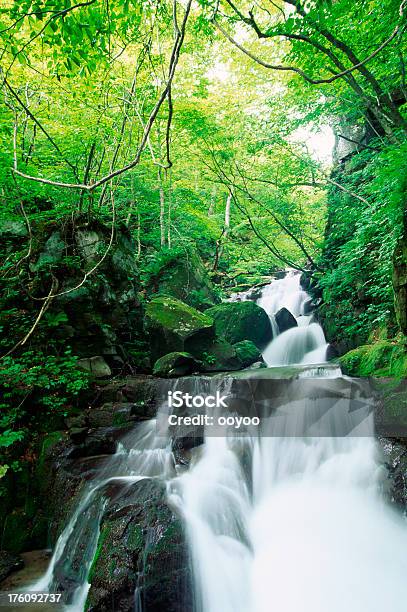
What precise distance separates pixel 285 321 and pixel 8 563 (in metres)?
9.43

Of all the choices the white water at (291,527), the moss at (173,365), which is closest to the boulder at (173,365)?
the moss at (173,365)

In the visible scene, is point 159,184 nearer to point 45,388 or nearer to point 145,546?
point 45,388

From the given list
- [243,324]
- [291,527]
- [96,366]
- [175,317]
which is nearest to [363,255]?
[243,324]

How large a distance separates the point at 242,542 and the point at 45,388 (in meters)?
3.58

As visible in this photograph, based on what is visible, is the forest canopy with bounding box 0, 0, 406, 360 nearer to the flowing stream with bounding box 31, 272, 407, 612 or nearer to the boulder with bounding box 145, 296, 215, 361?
the boulder with bounding box 145, 296, 215, 361

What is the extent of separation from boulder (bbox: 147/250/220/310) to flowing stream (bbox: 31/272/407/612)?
6727 mm

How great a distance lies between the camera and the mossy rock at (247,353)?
949cm

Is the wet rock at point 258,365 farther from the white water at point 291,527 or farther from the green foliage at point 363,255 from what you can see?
the white water at point 291,527

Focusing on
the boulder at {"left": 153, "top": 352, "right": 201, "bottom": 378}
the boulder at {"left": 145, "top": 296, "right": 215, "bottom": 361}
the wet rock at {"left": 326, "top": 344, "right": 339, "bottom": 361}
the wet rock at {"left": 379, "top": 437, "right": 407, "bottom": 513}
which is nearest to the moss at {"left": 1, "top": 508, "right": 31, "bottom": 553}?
the boulder at {"left": 153, "top": 352, "right": 201, "bottom": 378}

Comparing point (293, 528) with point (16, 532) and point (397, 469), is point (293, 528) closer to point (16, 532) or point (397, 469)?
point (397, 469)

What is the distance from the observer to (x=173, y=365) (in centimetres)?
755

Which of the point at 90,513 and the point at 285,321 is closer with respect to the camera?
the point at 90,513

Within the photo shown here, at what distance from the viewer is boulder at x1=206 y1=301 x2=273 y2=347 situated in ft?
36.6

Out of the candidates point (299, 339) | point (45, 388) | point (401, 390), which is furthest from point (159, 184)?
point (401, 390)
